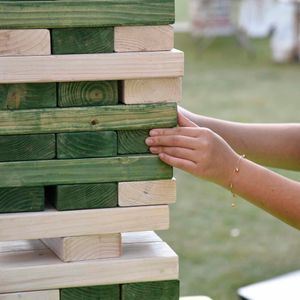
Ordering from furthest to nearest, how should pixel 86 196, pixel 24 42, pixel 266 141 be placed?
pixel 266 141 → pixel 86 196 → pixel 24 42

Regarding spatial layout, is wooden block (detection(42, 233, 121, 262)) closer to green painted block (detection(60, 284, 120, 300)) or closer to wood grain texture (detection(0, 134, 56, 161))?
green painted block (detection(60, 284, 120, 300))

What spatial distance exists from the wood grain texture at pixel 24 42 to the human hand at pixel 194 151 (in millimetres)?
335

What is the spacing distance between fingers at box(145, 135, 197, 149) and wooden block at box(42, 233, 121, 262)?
24 centimetres

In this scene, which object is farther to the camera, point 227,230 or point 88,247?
point 227,230

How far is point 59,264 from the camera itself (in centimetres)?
222

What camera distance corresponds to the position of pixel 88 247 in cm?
224

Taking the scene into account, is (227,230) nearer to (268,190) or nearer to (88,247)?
(268,190)

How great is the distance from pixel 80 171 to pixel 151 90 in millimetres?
258

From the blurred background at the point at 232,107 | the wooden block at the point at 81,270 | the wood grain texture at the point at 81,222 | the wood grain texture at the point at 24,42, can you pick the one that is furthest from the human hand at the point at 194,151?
the blurred background at the point at 232,107

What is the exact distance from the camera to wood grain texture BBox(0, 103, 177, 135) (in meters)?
2.15

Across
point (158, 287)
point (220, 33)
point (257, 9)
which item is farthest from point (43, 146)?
point (257, 9)

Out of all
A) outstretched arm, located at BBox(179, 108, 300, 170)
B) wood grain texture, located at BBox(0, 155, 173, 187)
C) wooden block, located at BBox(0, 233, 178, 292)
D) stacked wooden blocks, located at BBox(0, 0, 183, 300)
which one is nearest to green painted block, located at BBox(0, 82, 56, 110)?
stacked wooden blocks, located at BBox(0, 0, 183, 300)

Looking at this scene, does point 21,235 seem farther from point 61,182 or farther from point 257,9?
point 257,9

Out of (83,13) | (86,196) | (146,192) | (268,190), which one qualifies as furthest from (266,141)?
(83,13)
